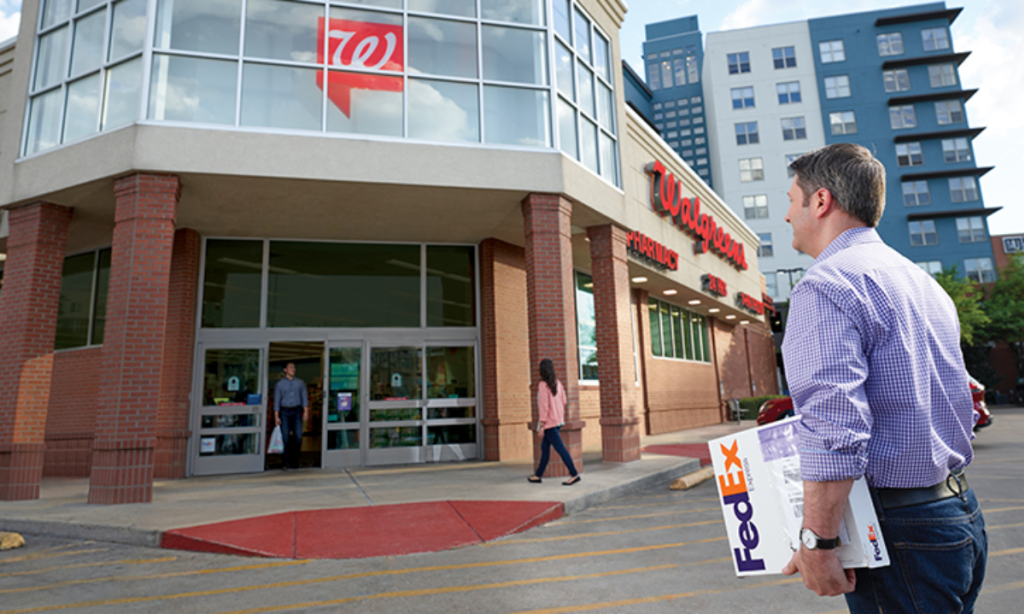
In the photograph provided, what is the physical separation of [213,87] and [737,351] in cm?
2308

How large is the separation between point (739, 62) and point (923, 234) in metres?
18.7

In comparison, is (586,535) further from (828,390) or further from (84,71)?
(84,71)

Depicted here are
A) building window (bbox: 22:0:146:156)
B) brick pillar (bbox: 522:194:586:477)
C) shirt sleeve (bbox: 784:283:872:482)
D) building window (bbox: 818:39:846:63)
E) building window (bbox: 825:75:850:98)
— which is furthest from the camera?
building window (bbox: 818:39:846:63)

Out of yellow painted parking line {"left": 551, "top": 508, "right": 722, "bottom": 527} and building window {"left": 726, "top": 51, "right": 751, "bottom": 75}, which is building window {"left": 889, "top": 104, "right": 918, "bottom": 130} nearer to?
building window {"left": 726, "top": 51, "right": 751, "bottom": 75}

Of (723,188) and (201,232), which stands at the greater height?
(723,188)

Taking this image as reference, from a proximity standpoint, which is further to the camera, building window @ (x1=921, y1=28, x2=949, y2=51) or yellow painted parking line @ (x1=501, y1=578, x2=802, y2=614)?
building window @ (x1=921, y1=28, x2=949, y2=51)

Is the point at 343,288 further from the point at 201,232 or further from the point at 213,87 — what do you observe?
the point at 213,87

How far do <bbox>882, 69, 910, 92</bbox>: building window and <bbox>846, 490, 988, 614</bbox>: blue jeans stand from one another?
175ft

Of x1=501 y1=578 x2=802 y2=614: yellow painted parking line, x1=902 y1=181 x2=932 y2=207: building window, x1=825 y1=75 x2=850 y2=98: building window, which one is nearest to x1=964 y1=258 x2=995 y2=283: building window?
x1=902 y1=181 x2=932 y2=207: building window

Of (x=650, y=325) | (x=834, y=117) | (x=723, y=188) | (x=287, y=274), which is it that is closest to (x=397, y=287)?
(x=287, y=274)

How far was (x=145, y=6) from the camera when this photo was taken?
9.10m

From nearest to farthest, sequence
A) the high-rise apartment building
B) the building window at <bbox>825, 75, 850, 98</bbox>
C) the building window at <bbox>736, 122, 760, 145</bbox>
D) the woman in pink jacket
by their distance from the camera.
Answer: the woman in pink jacket, the high-rise apartment building, the building window at <bbox>825, 75, 850, 98</bbox>, the building window at <bbox>736, 122, 760, 145</bbox>

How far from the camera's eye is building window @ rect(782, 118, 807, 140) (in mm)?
43531

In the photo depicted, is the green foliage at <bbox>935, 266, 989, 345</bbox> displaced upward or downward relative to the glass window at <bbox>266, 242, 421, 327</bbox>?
upward
